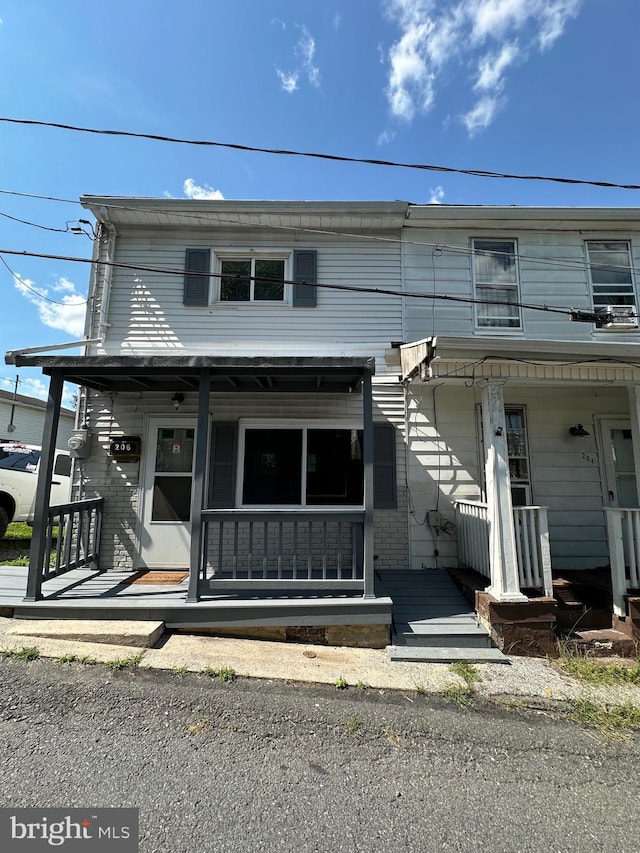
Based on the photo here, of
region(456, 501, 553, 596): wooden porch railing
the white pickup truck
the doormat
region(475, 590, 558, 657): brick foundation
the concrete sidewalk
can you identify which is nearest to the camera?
the concrete sidewalk

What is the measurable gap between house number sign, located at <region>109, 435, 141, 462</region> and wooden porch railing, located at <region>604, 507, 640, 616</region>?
20.1 ft

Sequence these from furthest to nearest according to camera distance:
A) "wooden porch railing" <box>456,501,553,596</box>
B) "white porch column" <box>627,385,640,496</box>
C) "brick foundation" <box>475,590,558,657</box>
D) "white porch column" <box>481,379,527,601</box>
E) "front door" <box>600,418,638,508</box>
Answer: "front door" <box>600,418,638,508</box>
"white porch column" <box>627,385,640,496</box>
"wooden porch railing" <box>456,501,553,596</box>
"white porch column" <box>481,379,527,601</box>
"brick foundation" <box>475,590,558,657</box>

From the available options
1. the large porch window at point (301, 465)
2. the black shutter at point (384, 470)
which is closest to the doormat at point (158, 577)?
the large porch window at point (301, 465)

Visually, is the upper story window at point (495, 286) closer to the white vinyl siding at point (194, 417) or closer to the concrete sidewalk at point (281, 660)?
the white vinyl siding at point (194, 417)

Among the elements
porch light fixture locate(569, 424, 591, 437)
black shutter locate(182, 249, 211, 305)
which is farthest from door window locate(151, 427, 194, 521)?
porch light fixture locate(569, 424, 591, 437)

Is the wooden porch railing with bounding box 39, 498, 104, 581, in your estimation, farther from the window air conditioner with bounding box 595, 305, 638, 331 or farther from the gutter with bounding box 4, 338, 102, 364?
the window air conditioner with bounding box 595, 305, 638, 331

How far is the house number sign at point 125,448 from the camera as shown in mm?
5688

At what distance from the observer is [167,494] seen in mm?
5773

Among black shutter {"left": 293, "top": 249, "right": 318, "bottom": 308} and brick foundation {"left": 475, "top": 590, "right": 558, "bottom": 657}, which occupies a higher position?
black shutter {"left": 293, "top": 249, "right": 318, "bottom": 308}

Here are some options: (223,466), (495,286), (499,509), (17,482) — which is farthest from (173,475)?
(495,286)

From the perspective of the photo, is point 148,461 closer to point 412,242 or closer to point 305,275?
point 305,275

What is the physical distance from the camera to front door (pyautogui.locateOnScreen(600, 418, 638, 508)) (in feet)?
19.3

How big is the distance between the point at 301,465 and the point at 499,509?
2696mm

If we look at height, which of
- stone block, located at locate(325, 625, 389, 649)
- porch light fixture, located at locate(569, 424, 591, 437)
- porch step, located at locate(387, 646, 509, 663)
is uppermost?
porch light fixture, located at locate(569, 424, 591, 437)
